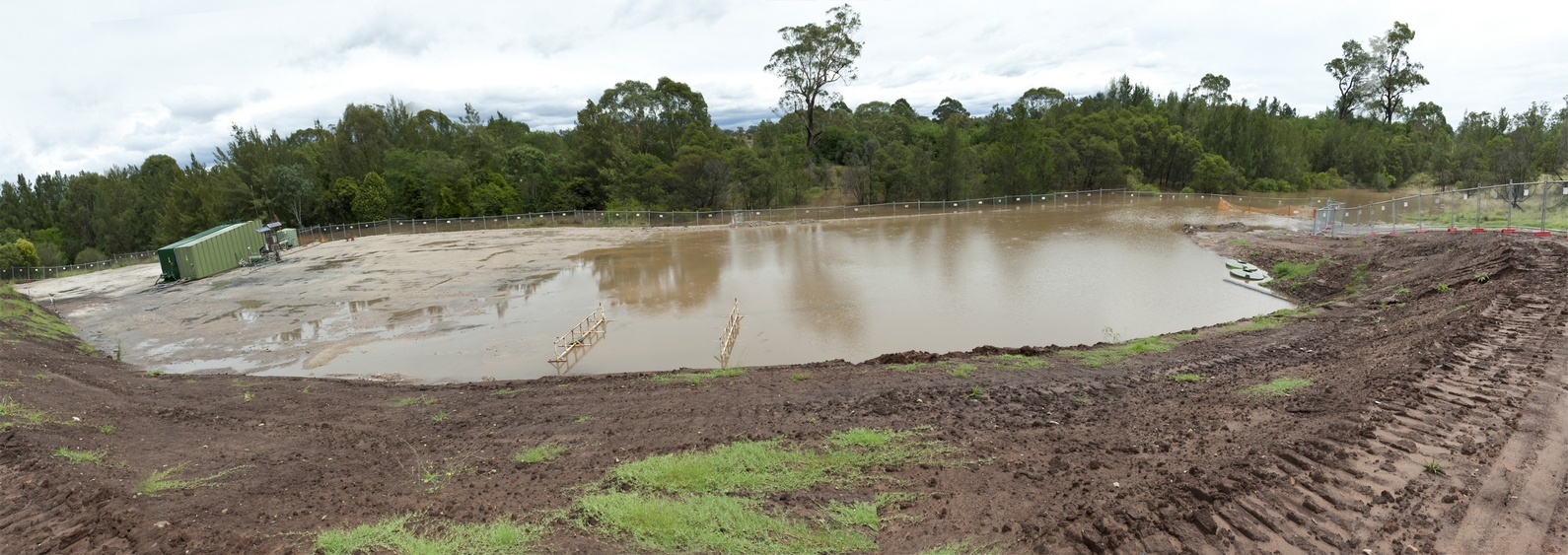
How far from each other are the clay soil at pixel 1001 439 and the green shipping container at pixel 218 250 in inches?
735

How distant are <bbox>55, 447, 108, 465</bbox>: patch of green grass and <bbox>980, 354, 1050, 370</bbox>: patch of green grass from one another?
12.6 metres

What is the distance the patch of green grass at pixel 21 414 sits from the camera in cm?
876

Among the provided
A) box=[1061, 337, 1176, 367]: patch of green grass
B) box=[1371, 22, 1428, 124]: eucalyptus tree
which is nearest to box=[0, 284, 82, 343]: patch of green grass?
box=[1061, 337, 1176, 367]: patch of green grass

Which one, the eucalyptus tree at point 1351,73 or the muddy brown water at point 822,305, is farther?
the eucalyptus tree at point 1351,73

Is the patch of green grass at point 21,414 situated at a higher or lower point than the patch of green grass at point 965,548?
higher

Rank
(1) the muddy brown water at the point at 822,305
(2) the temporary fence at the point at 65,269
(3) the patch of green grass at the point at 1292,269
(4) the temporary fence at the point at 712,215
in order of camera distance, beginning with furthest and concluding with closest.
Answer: (4) the temporary fence at the point at 712,215 → (2) the temporary fence at the point at 65,269 → (3) the patch of green grass at the point at 1292,269 → (1) the muddy brown water at the point at 822,305

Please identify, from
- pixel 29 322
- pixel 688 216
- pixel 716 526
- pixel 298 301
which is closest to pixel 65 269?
pixel 298 301

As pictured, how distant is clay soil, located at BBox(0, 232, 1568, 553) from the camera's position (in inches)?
227

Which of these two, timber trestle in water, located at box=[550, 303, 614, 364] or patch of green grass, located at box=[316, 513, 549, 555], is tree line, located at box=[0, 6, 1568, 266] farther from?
patch of green grass, located at box=[316, 513, 549, 555]

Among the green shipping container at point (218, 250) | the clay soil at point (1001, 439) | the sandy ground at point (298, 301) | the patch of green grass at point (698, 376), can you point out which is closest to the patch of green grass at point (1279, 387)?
the clay soil at point (1001, 439)

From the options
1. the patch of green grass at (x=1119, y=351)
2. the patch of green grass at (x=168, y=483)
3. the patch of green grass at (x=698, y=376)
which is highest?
the patch of green grass at (x=168, y=483)

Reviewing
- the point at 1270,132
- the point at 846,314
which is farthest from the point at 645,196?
the point at 1270,132

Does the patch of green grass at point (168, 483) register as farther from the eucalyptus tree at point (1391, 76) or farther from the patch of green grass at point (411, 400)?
the eucalyptus tree at point (1391, 76)

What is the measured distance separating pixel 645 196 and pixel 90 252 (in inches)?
1944
